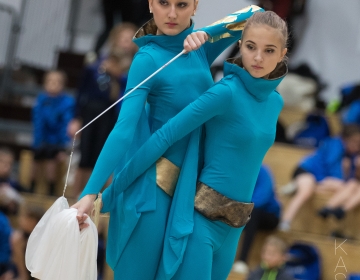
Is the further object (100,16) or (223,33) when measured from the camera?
(100,16)


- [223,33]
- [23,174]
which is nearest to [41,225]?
[223,33]

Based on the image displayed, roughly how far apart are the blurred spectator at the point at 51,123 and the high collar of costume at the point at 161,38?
11.3 feet

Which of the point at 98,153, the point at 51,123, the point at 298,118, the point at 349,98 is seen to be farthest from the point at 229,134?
the point at 349,98

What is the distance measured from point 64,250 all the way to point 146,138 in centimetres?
43

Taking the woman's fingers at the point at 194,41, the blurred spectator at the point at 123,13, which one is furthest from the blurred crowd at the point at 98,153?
the woman's fingers at the point at 194,41

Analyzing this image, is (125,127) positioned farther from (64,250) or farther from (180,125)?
(64,250)

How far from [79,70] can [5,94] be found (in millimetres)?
772

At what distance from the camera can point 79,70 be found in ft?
24.4

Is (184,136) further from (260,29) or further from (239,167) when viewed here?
(260,29)

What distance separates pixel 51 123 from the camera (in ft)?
18.9

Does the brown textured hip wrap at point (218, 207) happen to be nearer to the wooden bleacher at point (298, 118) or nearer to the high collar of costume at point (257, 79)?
the high collar of costume at point (257, 79)

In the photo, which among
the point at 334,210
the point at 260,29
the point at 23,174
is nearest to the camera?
the point at 260,29

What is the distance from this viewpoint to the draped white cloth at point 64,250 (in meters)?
2.13

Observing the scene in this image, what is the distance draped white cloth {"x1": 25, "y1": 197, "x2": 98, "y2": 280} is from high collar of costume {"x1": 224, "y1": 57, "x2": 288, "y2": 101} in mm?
633
